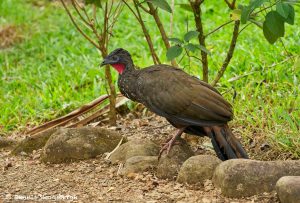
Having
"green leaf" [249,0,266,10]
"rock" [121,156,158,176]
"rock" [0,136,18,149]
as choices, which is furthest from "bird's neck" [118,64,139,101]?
"rock" [0,136,18,149]

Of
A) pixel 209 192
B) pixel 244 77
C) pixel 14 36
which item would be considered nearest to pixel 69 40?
pixel 14 36

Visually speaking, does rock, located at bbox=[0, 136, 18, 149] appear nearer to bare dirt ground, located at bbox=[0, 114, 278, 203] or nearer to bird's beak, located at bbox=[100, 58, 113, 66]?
bare dirt ground, located at bbox=[0, 114, 278, 203]

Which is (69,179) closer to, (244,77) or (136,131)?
(136,131)

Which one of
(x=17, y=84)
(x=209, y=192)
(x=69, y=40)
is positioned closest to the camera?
(x=209, y=192)

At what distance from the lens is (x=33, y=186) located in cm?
458

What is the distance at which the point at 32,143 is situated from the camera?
552 centimetres

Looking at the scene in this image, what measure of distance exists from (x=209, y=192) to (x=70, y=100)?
321cm

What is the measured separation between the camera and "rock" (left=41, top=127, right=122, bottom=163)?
5.01 metres

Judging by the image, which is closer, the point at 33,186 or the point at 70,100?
the point at 33,186

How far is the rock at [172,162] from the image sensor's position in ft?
14.6

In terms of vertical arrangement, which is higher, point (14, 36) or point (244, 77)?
point (14, 36)

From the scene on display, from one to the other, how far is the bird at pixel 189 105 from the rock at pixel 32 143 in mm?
1191

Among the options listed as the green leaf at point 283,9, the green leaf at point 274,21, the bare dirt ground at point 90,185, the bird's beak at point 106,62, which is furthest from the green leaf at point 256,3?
the bird's beak at point 106,62

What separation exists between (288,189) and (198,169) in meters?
0.73
